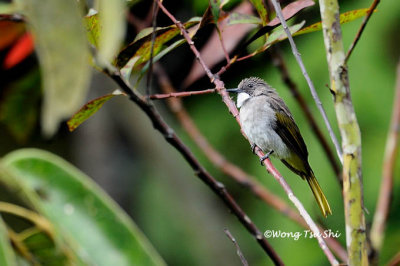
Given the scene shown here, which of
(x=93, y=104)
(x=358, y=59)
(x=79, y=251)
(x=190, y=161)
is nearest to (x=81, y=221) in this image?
(x=79, y=251)

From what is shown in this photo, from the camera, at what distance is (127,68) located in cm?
108

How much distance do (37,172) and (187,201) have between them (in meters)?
2.22

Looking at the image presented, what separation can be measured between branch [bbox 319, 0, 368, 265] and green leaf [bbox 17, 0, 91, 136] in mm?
406

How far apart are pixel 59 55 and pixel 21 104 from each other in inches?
64.8

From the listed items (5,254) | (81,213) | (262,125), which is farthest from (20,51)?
(5,254)

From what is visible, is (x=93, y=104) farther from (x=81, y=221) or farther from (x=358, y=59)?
(x=358, y=59)

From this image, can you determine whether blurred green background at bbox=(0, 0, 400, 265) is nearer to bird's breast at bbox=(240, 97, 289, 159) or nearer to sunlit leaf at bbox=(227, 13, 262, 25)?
bird's breast at bbox=(240, 97, 289, 159)

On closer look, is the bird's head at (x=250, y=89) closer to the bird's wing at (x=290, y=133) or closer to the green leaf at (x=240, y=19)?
the bird's wing at (x=290, y=133)

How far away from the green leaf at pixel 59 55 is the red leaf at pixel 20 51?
1484mm

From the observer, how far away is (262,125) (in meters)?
2.09

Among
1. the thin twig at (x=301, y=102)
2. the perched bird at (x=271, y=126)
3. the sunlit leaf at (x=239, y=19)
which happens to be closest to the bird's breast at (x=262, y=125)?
the perched bird at (x=271, y=126)

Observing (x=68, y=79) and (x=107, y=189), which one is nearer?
(x=68, y=79)

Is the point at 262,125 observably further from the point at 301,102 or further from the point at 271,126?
the point at 301,102

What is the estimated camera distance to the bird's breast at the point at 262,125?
77.2 inches
